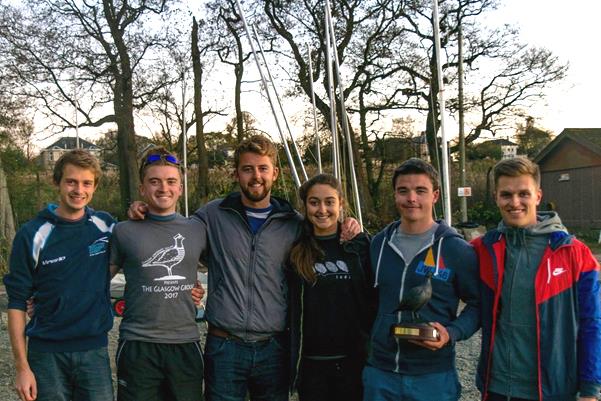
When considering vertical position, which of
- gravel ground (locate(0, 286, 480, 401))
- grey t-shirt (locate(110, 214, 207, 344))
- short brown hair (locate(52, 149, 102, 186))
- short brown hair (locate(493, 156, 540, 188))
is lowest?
gravel ground (locate(0, 286, 480, 401))

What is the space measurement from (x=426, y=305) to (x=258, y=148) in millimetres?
1266

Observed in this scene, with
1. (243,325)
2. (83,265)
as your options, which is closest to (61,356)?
(83,265)

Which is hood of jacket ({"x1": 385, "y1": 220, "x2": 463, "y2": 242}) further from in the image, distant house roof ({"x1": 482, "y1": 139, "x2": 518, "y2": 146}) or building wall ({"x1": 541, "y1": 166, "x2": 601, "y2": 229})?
building wall ({"x1": 541, "y1": 166, "x2": 601, "y2": 229})

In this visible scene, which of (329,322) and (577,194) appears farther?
(577,194)

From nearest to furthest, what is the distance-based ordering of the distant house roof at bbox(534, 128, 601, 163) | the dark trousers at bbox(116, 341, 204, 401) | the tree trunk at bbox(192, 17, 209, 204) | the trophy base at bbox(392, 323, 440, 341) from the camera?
the trophy base at bbox(392, 323, 440, 341) < the dark trousers at bbox(116, 341, 204, 401) < the tree trunk at bbox(192, 17, 209, 204) < the distant house roof at bbox(534, 128, 601, 163)

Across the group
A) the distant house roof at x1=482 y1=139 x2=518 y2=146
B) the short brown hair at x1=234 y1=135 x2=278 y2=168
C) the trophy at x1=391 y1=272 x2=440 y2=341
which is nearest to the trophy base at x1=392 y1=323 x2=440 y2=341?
the trophy at x1=391 y1=272 x2=440 y2=341

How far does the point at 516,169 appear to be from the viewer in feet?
9.67

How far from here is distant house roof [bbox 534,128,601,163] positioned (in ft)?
76.0

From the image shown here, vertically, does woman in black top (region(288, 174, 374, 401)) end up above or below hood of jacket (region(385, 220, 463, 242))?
below

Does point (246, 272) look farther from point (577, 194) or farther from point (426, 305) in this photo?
point (577, 194)

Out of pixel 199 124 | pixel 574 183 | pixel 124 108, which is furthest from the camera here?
pixel 574 183

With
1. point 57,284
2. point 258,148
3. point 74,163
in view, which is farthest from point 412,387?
point 74,163

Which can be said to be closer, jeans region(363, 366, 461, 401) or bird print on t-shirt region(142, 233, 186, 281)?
jeans region(363, 366, 461, 401)

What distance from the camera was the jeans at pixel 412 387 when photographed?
286cm
